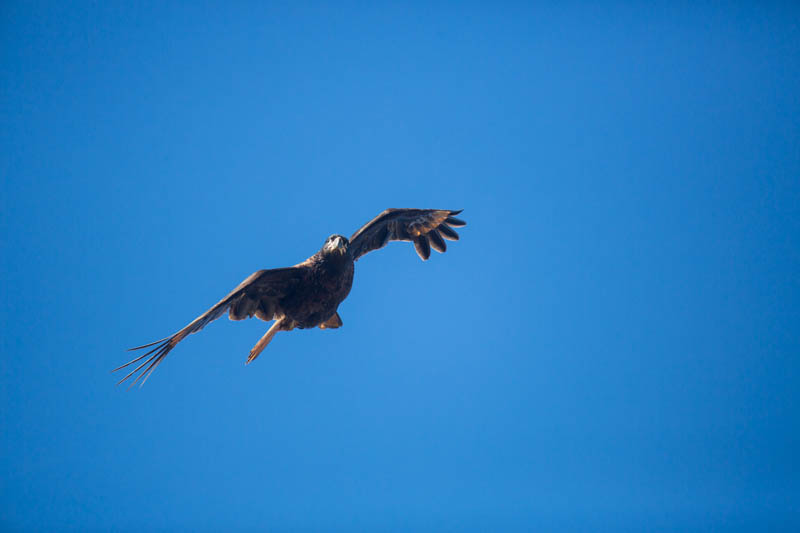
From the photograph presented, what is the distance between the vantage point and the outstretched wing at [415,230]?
8.07 meters

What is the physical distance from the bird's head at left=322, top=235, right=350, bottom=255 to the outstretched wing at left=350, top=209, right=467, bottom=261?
3.74 ft

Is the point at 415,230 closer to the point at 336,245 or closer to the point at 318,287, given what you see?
the point at 336,245

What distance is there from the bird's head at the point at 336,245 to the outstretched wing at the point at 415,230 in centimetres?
114

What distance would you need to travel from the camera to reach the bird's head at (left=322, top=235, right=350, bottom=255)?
657cm

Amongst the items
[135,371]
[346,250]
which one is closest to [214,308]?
[135,371]

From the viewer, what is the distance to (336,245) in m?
6.60

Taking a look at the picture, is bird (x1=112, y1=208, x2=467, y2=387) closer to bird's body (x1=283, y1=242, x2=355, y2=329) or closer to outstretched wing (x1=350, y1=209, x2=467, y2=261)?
bird's body (x1=283, y1=242, x2=355, y2=329)

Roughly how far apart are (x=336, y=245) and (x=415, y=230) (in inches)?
88.6

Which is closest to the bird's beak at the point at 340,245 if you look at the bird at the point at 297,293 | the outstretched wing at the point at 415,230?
the bird at the point at 297,293

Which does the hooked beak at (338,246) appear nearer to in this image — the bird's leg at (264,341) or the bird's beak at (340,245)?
the bird's beak at (340,245)

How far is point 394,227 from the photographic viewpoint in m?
8.39

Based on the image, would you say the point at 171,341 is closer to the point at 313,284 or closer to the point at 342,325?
the point at 313,284

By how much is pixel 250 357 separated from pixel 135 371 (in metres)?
1.93

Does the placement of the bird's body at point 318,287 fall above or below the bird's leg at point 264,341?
above
